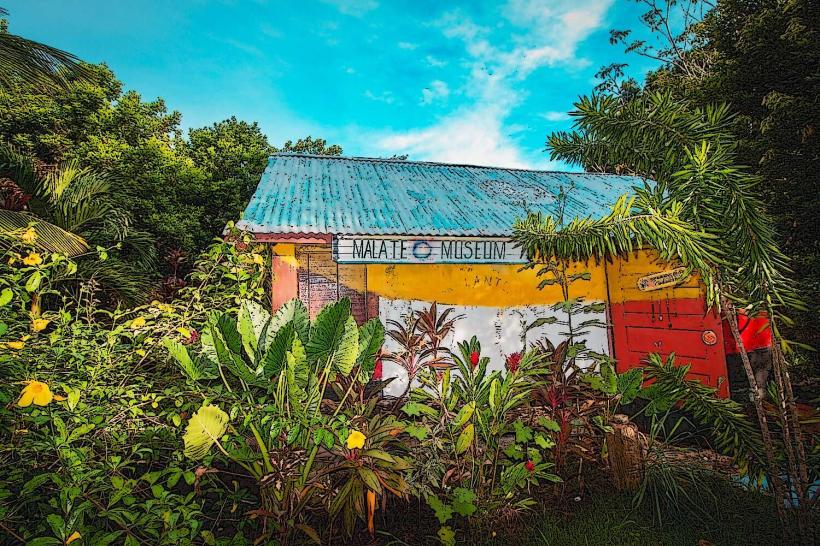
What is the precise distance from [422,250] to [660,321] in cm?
383

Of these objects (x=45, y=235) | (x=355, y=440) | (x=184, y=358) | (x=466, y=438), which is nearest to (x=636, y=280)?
(x=466, y=438)

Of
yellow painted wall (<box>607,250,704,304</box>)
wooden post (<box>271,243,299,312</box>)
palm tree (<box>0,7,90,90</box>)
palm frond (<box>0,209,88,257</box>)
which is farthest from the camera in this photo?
yellow painted wall (<box>607,250,704,304</box>)

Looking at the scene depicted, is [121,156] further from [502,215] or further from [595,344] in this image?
[595,344]

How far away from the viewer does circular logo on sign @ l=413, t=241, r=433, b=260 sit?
5.36 metres

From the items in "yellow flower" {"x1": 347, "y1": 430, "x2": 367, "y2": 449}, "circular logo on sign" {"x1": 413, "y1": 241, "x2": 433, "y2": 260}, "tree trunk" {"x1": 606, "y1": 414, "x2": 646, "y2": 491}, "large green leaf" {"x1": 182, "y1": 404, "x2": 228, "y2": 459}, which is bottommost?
"tree trunk" {"x1": 606, "y1": 414, "x2": 646, "y2": 491}

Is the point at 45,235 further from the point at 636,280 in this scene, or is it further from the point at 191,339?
the point at 636,280

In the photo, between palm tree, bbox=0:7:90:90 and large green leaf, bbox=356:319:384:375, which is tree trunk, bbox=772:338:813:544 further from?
palm tree, bbox=0:7:90:90

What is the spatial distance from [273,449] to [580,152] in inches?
117

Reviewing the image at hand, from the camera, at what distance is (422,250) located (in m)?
5.39

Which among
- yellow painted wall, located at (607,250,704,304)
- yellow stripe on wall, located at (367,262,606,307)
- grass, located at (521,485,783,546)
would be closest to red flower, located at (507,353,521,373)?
grass, located at (521,485,783,546)

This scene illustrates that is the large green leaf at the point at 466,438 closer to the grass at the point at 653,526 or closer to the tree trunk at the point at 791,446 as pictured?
the grass at the point at 653,526

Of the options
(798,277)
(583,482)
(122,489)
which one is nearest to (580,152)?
(583,482)

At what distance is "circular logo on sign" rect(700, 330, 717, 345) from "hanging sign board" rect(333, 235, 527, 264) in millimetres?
2687

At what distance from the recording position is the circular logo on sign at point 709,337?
540 cm
